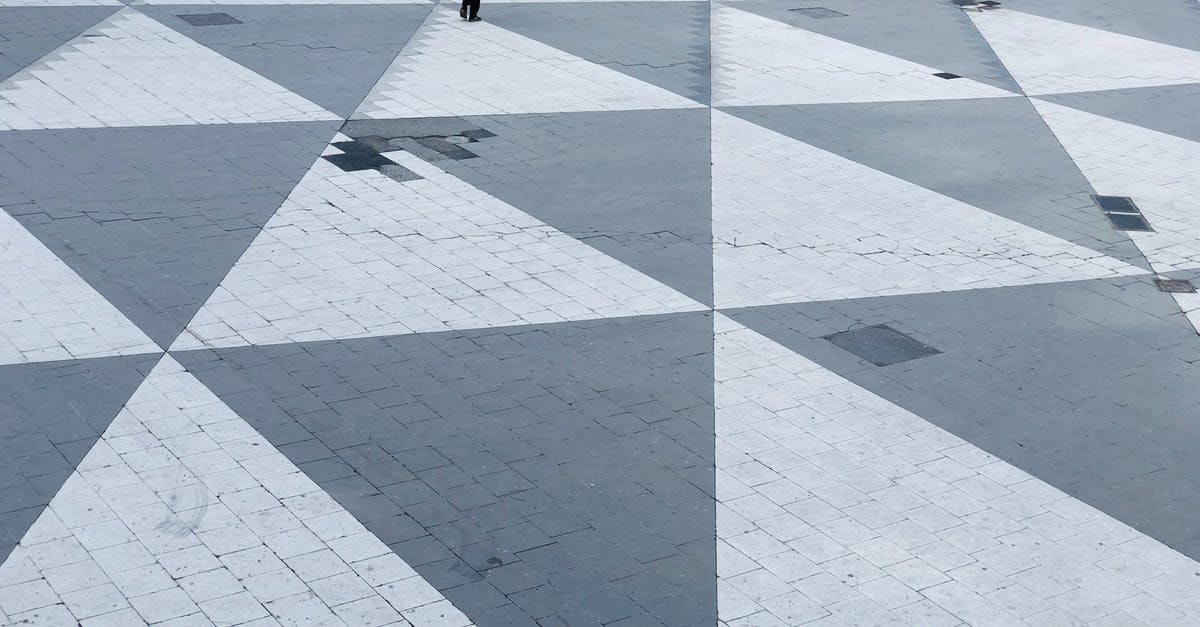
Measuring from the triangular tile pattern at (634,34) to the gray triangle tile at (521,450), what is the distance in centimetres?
753

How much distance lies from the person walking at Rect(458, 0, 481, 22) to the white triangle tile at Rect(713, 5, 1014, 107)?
135 inches

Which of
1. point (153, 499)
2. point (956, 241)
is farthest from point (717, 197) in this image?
point (153, 499)

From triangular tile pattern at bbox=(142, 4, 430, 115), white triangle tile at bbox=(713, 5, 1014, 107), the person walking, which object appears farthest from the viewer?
the person walking

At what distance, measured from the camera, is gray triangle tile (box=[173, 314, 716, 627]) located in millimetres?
7988

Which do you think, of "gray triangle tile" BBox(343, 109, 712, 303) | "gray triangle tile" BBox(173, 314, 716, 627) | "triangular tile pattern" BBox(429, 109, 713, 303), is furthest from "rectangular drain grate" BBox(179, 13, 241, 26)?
"gray triangle tile" BBox(173, 314, 716, 627)

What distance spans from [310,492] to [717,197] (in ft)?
21.4

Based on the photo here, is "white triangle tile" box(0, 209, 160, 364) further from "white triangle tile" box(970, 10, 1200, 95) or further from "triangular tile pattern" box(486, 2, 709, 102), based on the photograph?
"white triangle tile" box(970, 10, 1200, 95)

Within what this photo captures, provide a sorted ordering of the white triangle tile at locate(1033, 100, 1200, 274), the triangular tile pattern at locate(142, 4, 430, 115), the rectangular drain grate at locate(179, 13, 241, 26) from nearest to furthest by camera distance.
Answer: the white triangle tile at locate(1033, 100, 1200, 274) → the triangular tile pattern at locate(142, 4, 430, 115) → the rectangular drain grate at locate(179, 13, 241, 26)

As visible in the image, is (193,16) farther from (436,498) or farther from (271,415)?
(436,498)

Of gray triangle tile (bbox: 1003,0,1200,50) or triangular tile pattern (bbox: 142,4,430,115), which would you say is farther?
gray triangle tile (bbox: 1003,0,1200,50)

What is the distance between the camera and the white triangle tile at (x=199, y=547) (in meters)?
7.53

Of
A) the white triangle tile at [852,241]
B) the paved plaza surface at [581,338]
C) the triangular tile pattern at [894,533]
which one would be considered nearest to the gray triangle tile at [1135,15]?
the paved plaza surface at [581,338]

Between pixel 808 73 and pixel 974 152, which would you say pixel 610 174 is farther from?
pixel 808 73

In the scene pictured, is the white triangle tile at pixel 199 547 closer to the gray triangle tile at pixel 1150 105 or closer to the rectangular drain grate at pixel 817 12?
the gray triangle tile at pixel 1150 105
